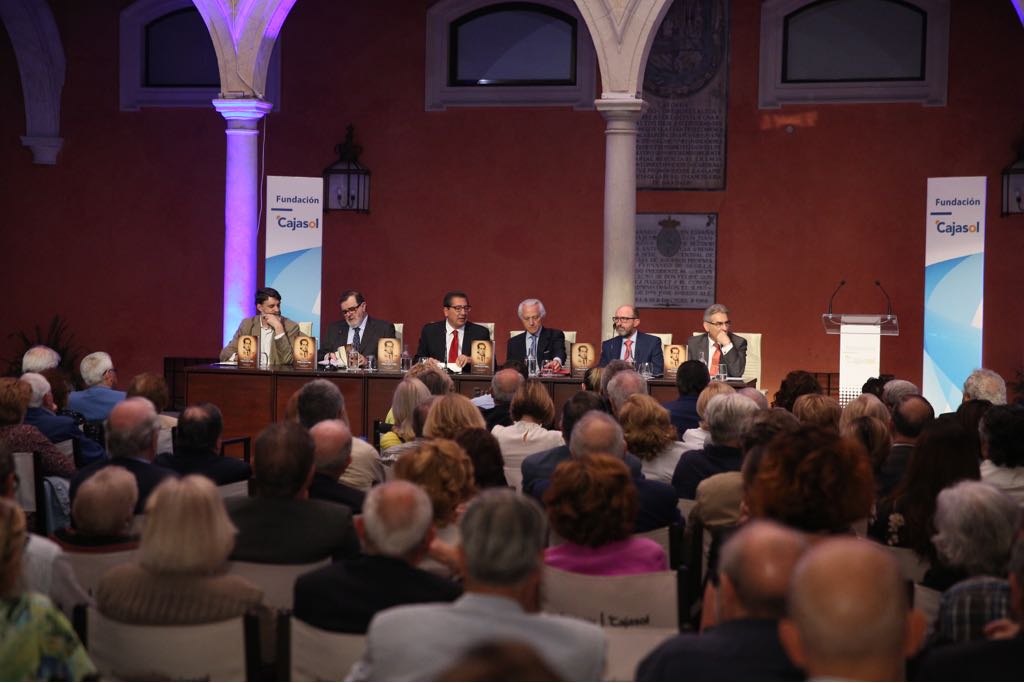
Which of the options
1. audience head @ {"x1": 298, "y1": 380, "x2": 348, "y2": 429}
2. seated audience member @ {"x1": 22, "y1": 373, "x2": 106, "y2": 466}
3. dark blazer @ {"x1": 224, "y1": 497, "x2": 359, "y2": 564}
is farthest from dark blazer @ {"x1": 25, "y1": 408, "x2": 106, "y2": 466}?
dark blazer @ {"x1": 224, "y1": 497, "x2": 359, "y2": 564}

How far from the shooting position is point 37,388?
241 inches

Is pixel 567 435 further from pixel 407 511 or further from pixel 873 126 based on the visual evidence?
pixel 873 126

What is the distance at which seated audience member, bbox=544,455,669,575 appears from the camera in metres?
3.57

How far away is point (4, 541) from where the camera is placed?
9.27 feet

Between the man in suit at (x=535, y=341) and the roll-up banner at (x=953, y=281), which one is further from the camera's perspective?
the roll-up banner at (x=953, y=281)

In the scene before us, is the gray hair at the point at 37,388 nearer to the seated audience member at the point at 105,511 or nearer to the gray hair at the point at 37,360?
the gray hair at the point at 37,360

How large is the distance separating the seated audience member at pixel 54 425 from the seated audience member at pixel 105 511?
2.30 meters

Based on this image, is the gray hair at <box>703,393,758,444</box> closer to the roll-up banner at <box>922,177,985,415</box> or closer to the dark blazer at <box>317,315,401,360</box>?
the dark blazer at <box>317,315,401,360</box>

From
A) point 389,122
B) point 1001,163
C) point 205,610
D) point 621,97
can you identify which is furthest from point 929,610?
point 389,122

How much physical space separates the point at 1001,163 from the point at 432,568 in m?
→ 8.90

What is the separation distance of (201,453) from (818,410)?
2701 mm

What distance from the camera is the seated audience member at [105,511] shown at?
3703mm

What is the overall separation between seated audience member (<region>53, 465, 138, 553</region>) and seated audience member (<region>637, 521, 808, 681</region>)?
1.77 meters

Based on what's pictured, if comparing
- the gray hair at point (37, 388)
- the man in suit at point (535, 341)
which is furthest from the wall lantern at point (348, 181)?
the gray hair at point (37, 388)
